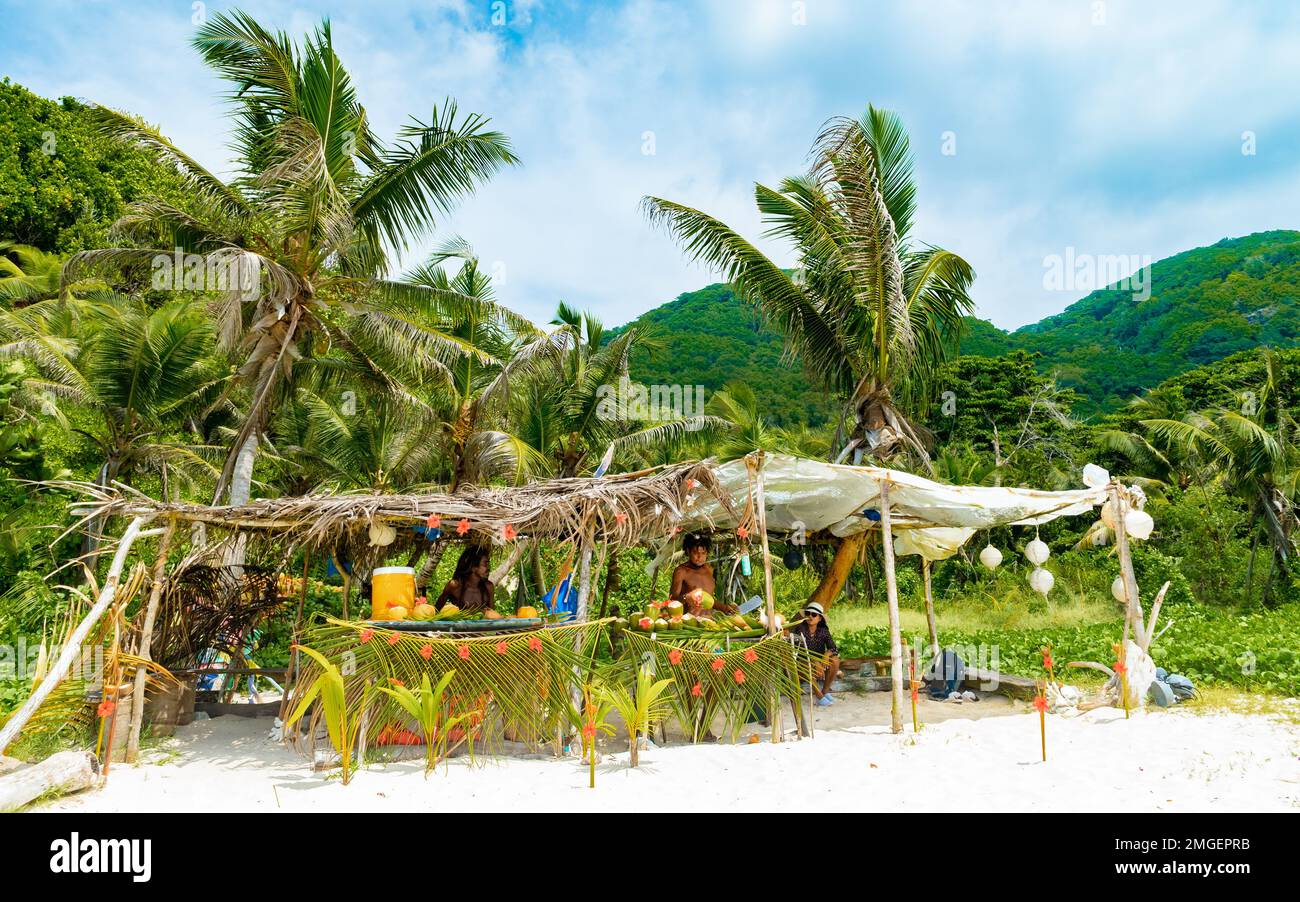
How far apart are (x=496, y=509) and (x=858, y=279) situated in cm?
704

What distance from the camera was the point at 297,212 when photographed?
11148 millimetres

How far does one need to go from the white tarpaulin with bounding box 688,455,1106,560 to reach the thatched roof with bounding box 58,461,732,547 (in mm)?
1295

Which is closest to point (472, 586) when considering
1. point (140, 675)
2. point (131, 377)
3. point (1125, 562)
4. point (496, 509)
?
point (496, 509)

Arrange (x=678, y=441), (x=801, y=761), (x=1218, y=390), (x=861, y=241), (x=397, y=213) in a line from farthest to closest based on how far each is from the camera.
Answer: (x=1218, y=390)
(x=678, y=441)
(x=397, y=213)
(x=861, y=241)
(x=801, y=761)

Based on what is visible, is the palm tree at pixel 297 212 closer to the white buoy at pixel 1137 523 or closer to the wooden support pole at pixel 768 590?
the wooden support pole at pixel 768 590

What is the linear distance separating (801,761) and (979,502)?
323 cm

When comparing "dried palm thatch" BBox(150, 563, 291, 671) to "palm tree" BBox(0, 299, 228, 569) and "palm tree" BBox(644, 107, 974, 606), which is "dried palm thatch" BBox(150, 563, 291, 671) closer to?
"palm tree" BBox(0, 299, 228, 569)

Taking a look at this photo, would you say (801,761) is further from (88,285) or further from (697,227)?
(88,285)

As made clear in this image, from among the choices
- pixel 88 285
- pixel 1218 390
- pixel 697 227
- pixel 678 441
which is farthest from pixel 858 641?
pixel 1218 390

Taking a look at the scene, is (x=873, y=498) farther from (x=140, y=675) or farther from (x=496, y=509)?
(x=140, y=675)

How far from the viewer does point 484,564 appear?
26.1 ft

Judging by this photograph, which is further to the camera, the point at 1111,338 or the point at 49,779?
the point at 1111,338

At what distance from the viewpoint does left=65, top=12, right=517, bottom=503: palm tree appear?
11250 millimetres
